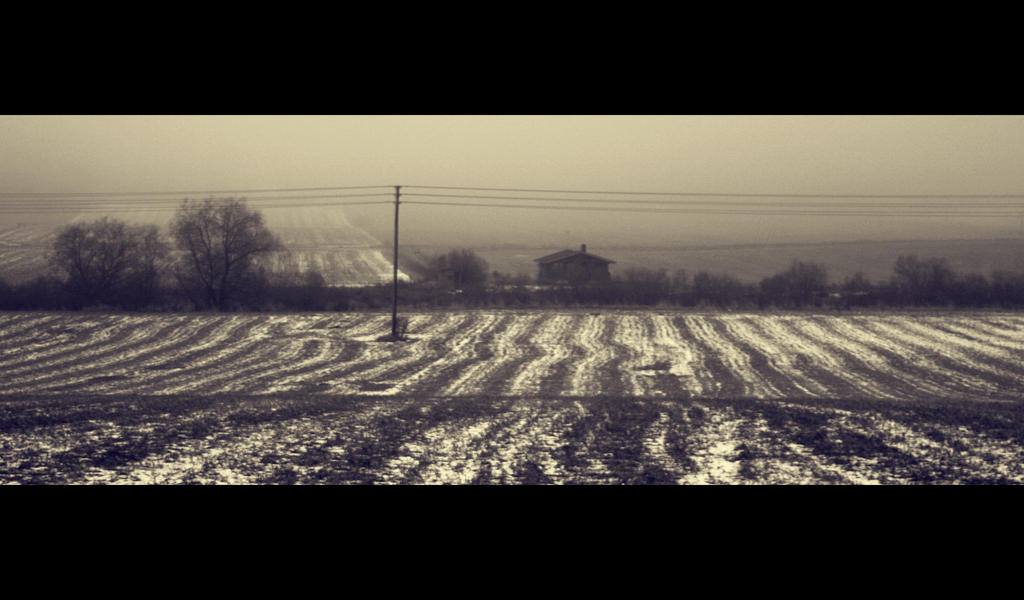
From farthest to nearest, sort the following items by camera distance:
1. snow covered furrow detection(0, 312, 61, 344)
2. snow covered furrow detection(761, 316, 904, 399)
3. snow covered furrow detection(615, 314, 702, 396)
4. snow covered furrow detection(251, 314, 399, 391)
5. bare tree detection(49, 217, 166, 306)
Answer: bare tree detection(49, 217, 166, 306) → snow covered furrow detection(0, 312, 61, 344) → snow covered furrow detection(251, 314, 399, 391) → snow covered furrow detection(761, 316, 904, 399) → snow covered furrow detection(615, 314, 702, 396)

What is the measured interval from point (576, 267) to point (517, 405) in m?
48.9

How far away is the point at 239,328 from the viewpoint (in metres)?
38.6

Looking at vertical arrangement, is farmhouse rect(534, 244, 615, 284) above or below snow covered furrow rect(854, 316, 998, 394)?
above

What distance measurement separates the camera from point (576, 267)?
213ft

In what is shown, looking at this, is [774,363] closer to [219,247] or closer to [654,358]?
[654,358]

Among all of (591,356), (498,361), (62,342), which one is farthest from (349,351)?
(62,342)

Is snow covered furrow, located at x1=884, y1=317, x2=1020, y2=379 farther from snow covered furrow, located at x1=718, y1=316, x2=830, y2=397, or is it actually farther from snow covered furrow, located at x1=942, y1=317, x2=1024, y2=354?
snow covered furrow, located at x1=718, y1=316, x2=830, y2=397

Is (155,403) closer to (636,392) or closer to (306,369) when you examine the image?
(306,369)

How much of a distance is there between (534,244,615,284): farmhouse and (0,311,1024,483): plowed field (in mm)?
27042

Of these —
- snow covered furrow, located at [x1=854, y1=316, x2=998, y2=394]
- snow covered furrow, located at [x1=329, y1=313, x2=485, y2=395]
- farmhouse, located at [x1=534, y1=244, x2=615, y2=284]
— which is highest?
farmhouse, located at [x1=534, y1=244, x2=615, y2=284]

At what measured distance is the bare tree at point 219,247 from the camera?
49875 millimetres

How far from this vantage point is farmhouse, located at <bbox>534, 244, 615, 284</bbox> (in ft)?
212

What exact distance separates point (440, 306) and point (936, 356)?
26956 mm

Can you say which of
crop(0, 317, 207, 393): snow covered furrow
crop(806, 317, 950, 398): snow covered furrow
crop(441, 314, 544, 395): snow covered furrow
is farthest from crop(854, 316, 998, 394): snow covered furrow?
crop(0, 317, 207, 393): snow covered furrow
